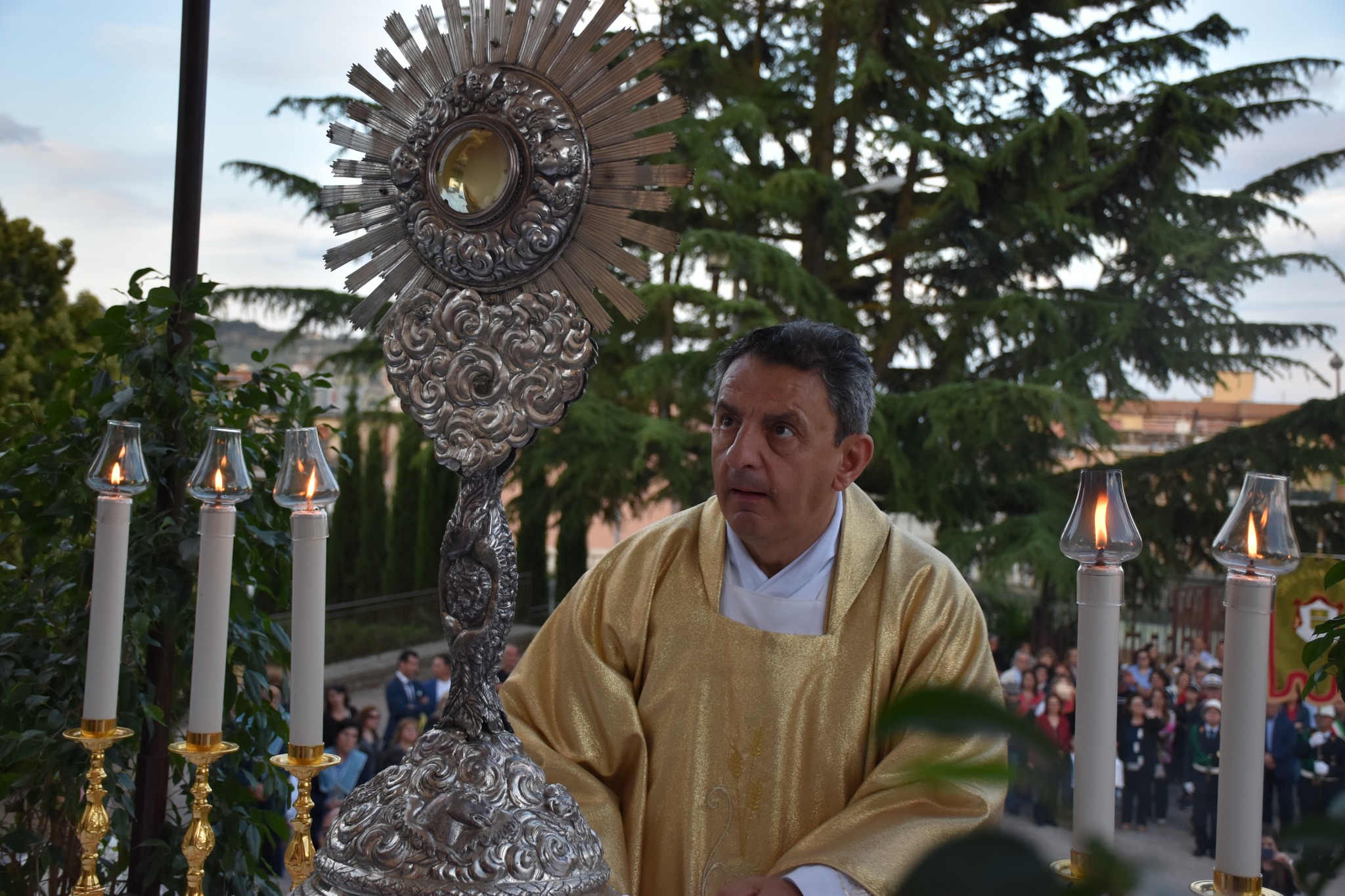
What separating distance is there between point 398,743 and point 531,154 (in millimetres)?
6024

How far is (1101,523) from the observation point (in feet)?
4.15

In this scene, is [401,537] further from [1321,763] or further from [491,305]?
[491,305]

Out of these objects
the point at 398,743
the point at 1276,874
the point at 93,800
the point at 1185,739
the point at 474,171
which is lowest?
the point at 1276,874

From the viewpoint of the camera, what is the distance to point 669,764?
2043mm

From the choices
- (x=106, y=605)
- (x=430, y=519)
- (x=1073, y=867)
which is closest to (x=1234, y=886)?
(x=1073, y=867)

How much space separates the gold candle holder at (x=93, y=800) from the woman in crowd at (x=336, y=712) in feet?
16.4

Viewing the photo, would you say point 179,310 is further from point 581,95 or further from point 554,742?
point 581,95

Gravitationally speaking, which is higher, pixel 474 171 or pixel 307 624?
pixel 474 171

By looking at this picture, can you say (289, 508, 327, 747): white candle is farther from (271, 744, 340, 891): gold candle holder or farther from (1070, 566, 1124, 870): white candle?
(1070, 566, 1124, 870): white candle

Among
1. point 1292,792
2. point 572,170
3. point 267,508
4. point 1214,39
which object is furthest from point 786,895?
point 1214,39

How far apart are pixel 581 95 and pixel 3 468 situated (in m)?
1.77

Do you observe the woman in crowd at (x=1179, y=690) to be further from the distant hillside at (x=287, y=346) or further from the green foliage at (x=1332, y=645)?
the distant hillside at (x=287, y=346)

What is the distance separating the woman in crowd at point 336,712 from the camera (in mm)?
6898

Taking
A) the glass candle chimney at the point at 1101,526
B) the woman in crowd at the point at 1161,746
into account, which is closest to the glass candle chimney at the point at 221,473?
the glass candle chimney at the point at 1101,526
